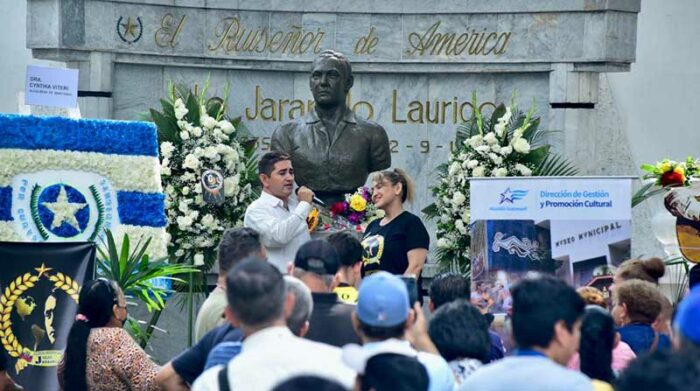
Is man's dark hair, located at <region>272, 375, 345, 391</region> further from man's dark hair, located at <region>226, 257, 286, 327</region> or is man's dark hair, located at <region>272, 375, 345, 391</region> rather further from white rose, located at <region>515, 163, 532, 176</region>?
white rose, located at <region>515, 163, 532, 176</region>

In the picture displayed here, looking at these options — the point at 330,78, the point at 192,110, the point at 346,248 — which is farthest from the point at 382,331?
the point at 192,110

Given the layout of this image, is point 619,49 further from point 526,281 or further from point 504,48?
point 526,281

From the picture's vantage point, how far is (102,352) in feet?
23.7

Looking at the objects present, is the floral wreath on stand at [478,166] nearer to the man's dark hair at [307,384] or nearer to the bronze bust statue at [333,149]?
the bronze bust statue at [333,149]

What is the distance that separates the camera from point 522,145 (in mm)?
13117

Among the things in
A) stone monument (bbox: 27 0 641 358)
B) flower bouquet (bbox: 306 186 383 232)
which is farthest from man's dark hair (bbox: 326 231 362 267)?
stone monument (bbox: 27 0 641 358)

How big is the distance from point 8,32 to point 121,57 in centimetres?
139

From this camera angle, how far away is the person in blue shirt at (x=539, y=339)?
4734 millimetres

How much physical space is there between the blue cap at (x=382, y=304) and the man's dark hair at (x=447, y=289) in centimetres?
169

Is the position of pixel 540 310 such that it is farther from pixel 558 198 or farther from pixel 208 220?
pixel 208 220

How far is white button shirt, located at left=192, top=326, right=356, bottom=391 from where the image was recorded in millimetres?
5148

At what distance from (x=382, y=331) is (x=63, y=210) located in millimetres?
4863

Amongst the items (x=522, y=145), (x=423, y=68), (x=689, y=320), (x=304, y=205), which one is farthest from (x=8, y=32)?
(x=689, y=320)

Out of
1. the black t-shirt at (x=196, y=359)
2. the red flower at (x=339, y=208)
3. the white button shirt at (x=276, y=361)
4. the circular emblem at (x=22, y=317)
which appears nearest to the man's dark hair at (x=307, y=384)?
the white button shirt at (x=276, y=361)
